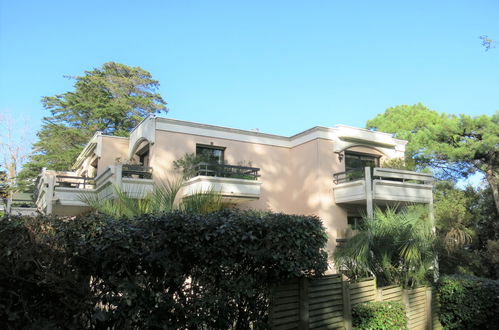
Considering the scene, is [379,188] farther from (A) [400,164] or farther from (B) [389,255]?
(B) [389,255]

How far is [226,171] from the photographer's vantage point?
1467cm

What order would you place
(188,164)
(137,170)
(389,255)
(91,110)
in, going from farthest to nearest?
1. (91,110)
2. (188,164)
3. (137,170)
4. (389,255)

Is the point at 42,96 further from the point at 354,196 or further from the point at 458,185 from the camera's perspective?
the point at 458,185

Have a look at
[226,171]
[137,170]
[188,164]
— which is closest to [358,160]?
[226,171]

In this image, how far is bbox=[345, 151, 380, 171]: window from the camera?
699 inches

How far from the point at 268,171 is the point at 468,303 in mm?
10358

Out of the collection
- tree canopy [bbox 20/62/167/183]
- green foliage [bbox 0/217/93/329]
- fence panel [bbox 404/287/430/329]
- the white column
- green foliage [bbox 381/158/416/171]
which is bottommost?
fence panel [bbox 404/287/430/329]

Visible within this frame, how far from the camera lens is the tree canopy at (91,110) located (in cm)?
3209

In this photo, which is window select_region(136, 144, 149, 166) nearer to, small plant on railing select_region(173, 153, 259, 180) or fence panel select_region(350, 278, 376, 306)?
small plant on railing select_region(173, 153, 259, 180)

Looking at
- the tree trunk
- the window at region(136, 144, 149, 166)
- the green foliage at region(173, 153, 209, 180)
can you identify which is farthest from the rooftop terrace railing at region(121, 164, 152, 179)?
the tree trunk

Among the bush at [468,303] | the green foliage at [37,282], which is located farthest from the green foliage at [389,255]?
the green foliage at [37,282]

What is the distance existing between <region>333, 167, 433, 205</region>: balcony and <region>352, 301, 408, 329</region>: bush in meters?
8.33

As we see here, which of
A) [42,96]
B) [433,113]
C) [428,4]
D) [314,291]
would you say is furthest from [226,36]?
[42,96]

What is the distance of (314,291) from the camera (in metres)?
5.82
